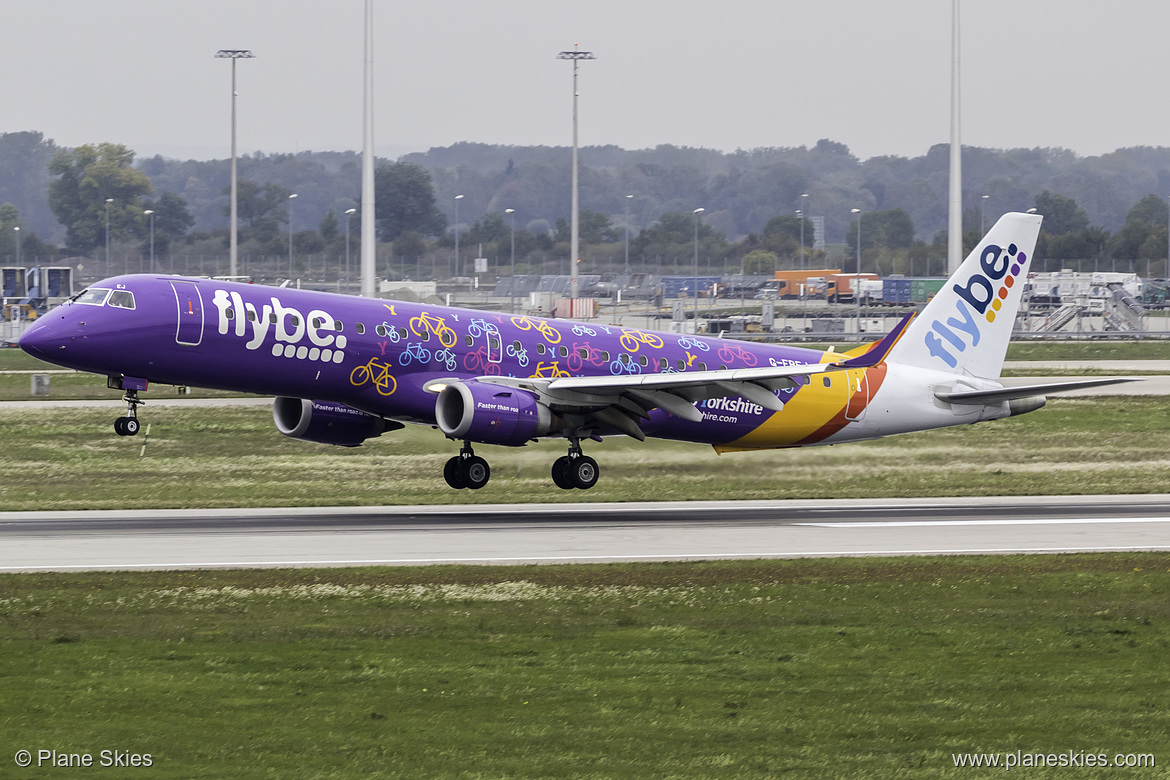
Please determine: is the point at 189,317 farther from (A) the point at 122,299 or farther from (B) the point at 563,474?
(B) the point at 563,474

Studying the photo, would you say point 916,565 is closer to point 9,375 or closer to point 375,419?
point 375,419

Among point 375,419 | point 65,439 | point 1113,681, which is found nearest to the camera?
point 1113,681

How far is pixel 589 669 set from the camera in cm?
1756

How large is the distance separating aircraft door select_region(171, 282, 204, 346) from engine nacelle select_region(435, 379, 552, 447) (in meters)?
5.49

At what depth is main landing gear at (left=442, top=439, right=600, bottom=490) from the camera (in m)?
34.7

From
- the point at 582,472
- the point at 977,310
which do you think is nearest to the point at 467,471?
the point at 582,472

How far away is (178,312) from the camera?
3053cm

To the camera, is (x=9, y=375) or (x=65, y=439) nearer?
(x=65, y=439)

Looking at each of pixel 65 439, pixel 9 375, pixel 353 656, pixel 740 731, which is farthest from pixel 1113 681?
pixel 9 375

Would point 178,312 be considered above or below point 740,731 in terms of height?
above

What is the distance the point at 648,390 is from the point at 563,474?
3.24 m

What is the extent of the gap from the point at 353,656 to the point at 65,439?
111ft

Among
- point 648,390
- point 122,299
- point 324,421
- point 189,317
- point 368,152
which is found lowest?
point 324,421

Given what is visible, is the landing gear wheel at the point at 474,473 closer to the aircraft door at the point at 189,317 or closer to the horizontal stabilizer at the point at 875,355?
the aircraft door at the point at 189,317
